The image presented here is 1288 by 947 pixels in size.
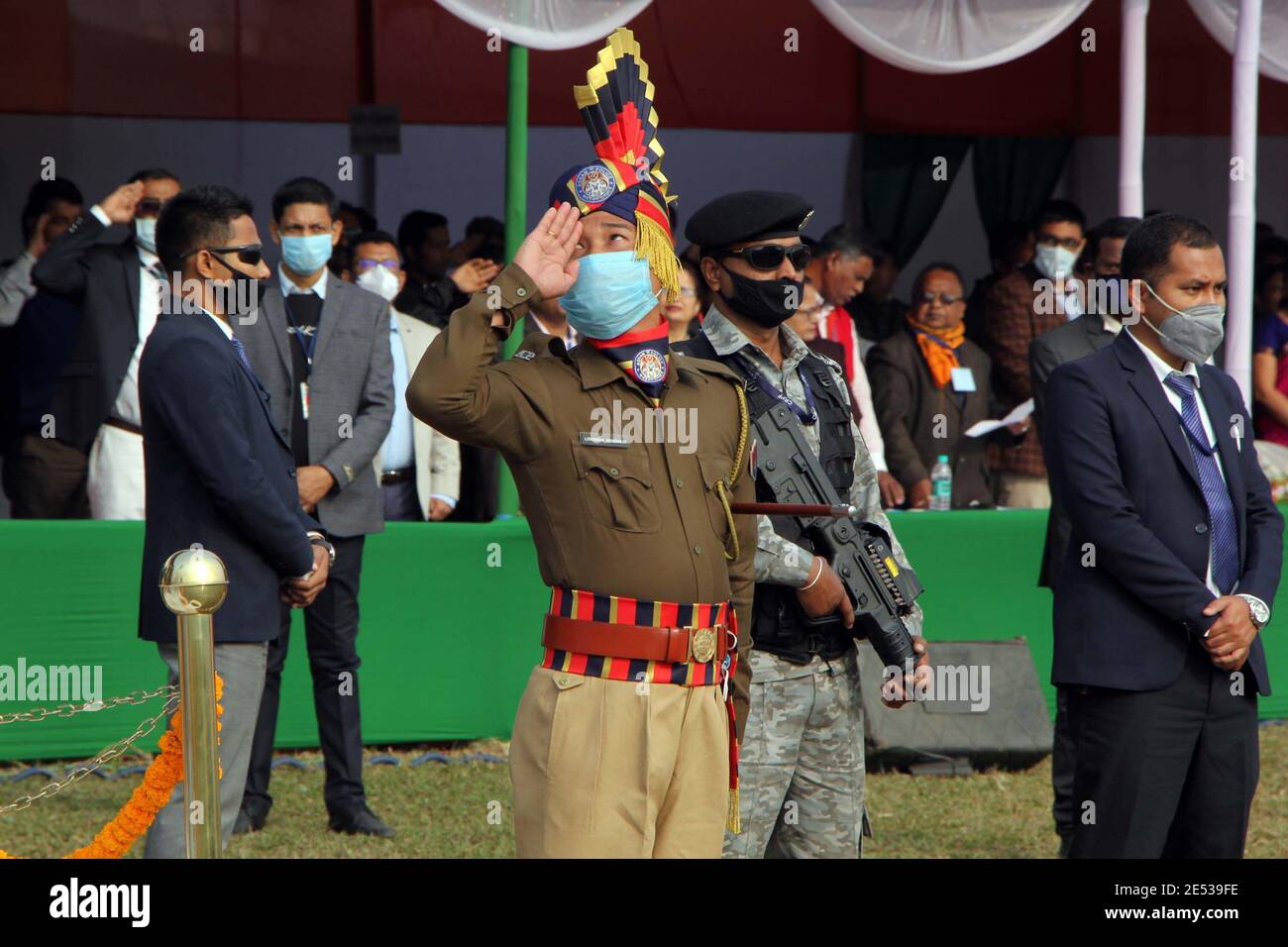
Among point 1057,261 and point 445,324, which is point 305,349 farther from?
point 1057,261

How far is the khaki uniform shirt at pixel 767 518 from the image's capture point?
12.4ft

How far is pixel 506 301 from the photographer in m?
3.00

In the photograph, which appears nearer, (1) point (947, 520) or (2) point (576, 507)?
(2) point (576, 507)

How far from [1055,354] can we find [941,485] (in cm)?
162

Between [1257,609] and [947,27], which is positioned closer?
[1257,609]

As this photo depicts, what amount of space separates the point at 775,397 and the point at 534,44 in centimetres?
276

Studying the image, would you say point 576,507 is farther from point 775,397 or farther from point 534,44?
point 534,44

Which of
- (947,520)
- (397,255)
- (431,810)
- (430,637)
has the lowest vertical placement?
(431,810)

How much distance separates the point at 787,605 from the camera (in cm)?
388

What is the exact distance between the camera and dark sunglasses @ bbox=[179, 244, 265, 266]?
4352 mm

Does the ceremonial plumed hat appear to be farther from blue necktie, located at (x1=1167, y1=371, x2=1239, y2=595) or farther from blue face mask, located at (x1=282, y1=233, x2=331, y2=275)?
blue face mask, located at (x1=282, y1=233, x2=331, y2=275)

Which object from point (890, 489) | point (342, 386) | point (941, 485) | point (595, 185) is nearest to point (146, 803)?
point (595, 185)
